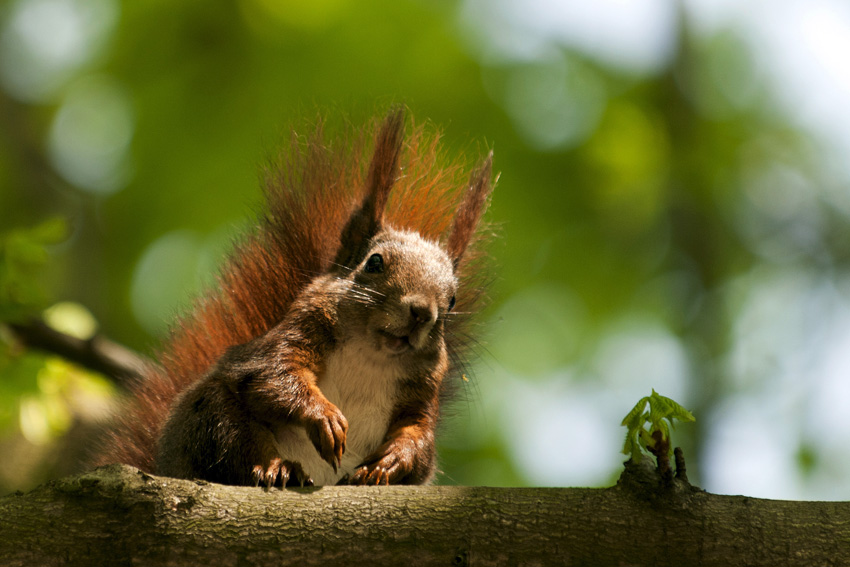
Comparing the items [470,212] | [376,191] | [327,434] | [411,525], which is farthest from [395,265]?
[411,525]

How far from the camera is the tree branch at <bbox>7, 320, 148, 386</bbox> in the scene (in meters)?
3.44

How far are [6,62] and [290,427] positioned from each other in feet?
20.3

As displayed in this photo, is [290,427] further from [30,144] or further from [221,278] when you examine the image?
[30,144]

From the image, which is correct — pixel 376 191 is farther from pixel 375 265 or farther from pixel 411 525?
pixel 411 525

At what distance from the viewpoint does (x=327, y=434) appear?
223 centimetres

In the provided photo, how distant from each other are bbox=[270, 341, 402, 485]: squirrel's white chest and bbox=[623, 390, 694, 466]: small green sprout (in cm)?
87

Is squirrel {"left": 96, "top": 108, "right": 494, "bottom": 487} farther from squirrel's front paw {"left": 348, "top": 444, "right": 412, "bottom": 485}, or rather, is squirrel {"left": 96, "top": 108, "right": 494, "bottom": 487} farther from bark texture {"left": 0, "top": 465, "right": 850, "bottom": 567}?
bark texture {"left": 0, "top": 465, "right": 850, "bottom": 567}

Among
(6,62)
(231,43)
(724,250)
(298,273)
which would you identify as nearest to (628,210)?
(724,250)

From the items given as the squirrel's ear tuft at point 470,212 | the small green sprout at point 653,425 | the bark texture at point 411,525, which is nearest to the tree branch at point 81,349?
the squirrel's ear tuft at point 470,212

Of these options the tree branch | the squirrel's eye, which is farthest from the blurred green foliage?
the squirrel's eye

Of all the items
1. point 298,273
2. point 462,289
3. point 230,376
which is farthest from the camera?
point 462,289

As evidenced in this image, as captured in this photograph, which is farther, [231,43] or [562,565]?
[231,43]

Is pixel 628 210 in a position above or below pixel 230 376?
above

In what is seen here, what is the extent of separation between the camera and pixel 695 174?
18.7 ft
